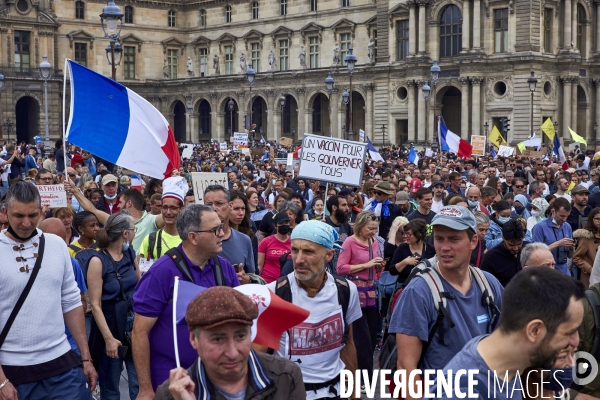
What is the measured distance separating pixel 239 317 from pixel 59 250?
96.3 inches

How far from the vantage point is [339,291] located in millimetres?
5254

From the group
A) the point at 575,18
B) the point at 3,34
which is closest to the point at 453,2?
the point at 575,18

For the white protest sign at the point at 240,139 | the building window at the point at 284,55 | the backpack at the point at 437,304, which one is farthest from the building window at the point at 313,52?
the backpack at the point at 437,304

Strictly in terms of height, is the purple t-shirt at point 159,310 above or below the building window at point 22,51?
below

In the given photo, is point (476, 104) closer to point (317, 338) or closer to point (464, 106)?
point (464, 106)

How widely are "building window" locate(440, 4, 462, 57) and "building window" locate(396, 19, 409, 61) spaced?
2.64m

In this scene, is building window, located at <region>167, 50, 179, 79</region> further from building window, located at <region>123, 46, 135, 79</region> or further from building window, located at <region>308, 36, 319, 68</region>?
building window, located at <region>308, 36, 319, 68</region>

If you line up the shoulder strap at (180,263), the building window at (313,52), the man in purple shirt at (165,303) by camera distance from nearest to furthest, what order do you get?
the man in purple shirt at (165,303), the shoulder strap at (180,263), the building window at (313,52)

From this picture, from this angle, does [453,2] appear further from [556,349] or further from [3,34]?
[556,349]

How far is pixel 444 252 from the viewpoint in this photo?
4.55m

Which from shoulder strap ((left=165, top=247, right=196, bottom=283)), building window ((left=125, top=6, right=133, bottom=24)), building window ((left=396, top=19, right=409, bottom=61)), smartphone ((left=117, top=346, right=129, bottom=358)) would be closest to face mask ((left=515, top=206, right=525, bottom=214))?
smartphone ((left=117, top=346, right=129, bottom=358))

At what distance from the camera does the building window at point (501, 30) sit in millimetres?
47125

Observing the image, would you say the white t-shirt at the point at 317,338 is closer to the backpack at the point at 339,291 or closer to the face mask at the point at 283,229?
the backpack at the point at 339,291

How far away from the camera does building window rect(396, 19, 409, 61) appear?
170 ft
